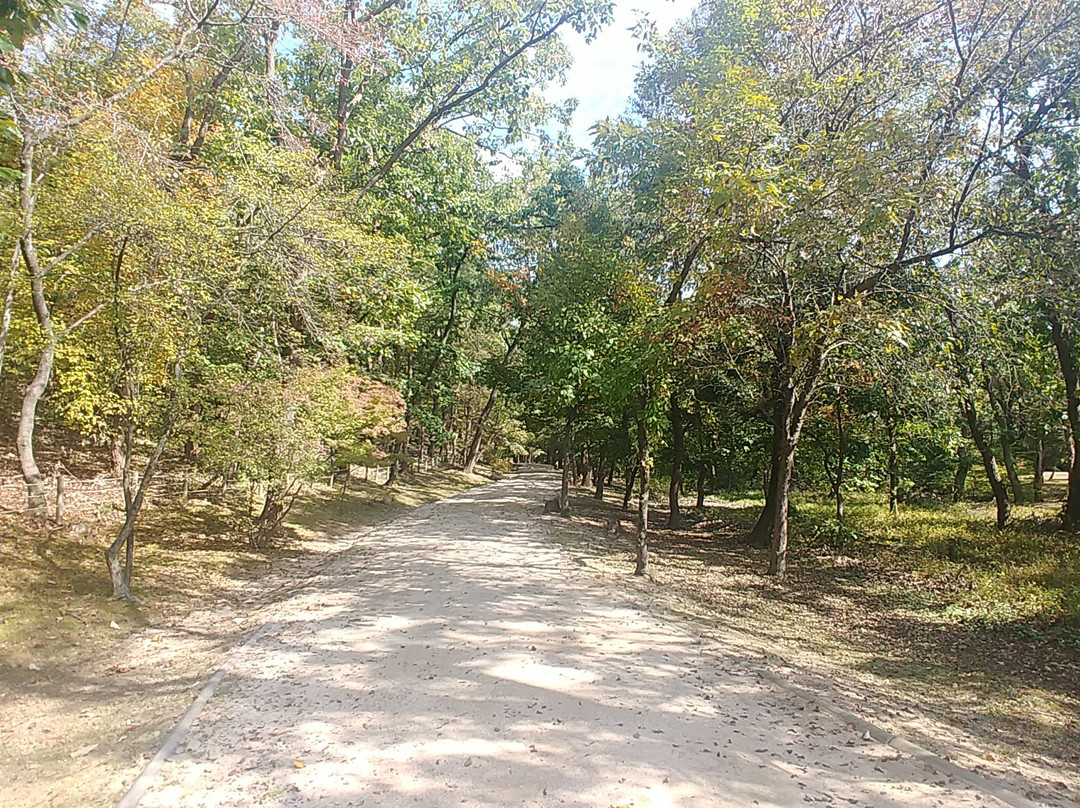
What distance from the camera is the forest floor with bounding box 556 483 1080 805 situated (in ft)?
16.3

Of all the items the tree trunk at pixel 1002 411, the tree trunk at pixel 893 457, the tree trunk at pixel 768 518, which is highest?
the tree trunk at pixel 1002 411

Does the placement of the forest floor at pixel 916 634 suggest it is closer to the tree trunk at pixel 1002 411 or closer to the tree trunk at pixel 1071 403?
the tree trunk at pixel 1071 403

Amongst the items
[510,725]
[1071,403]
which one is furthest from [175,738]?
[1071,403]

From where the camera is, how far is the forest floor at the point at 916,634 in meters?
4.98

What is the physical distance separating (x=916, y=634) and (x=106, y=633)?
974 cm

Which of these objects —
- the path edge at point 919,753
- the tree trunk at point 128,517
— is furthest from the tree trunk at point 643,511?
the tree trunk at point 128,517

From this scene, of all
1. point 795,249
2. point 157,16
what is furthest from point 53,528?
point 795,249

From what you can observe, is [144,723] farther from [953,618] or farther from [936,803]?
[953,618]

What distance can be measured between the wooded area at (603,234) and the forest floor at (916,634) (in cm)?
91

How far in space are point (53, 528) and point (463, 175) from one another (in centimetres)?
1429

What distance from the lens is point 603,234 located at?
49.2 feet

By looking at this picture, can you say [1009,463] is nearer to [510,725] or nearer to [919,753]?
[919,753]

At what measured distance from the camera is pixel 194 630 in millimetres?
7191

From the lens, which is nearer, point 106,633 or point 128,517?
point 106,633
